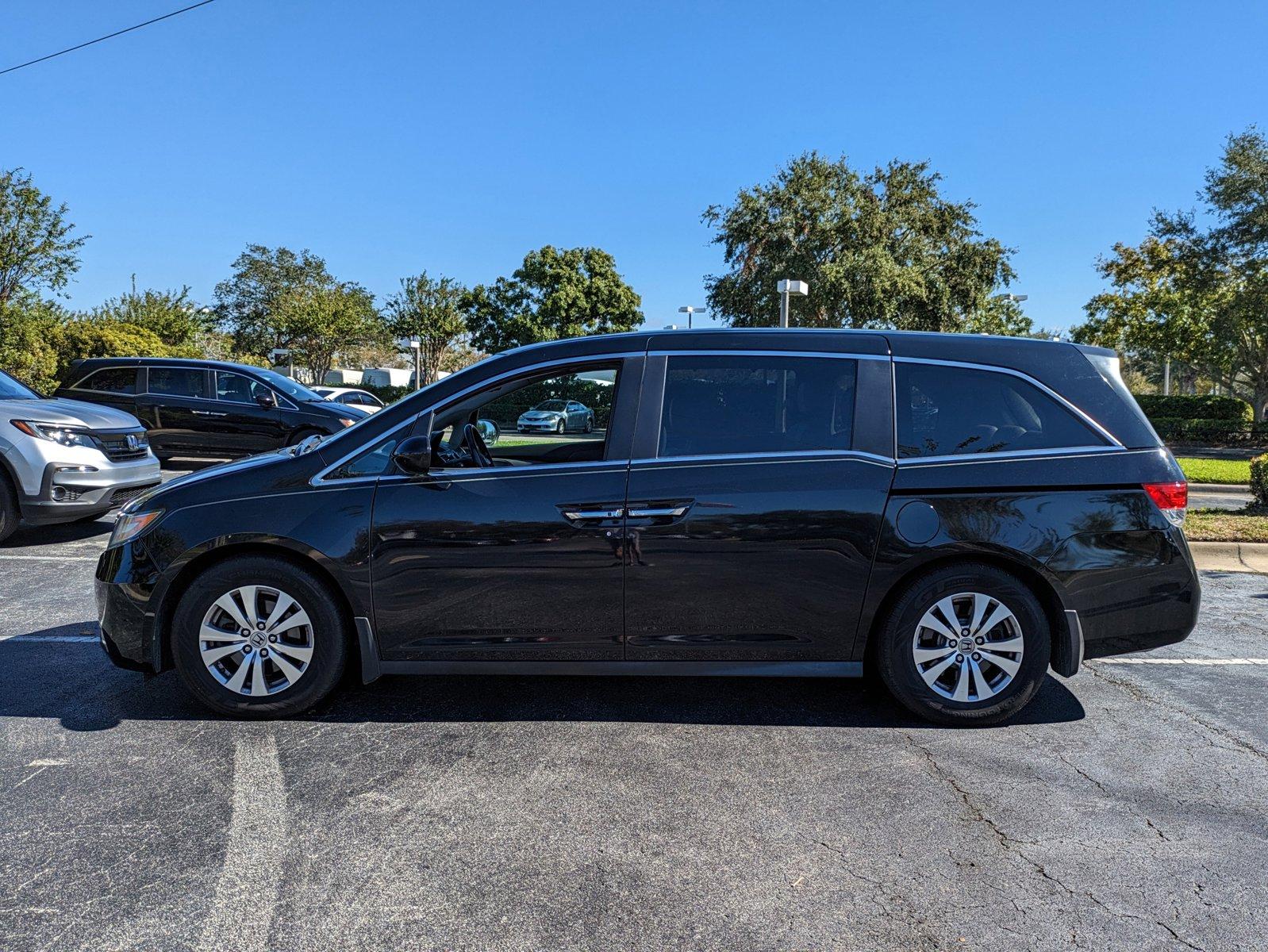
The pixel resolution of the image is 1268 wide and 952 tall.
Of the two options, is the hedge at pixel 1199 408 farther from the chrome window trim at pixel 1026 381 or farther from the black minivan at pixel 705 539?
the black minivan at pixel 705 539

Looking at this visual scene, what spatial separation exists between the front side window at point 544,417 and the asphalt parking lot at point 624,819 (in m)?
1.20

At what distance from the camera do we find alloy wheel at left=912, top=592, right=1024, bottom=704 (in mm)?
3977

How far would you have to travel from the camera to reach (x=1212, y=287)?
33.4 m

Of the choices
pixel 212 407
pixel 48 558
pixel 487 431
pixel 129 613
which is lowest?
pixel 48 558

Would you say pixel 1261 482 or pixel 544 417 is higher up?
pixel 544 417

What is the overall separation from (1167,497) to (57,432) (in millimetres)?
8416

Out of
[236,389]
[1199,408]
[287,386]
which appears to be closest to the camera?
[236,389]

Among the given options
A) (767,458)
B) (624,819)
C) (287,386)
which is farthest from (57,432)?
(624,819)

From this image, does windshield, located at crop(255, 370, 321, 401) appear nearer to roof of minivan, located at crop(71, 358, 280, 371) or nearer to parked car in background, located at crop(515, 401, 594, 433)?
roof of minivan, located at crop(71, 358, 280, 371)

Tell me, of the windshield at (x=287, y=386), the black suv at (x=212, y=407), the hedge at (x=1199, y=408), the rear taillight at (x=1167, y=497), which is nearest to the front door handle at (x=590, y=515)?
the rear taillight at (x=1167, y=497)

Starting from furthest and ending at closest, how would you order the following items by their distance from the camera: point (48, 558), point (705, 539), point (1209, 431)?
1. point (1209, 431)
2. point (48, 558)
3. point (705, 539)

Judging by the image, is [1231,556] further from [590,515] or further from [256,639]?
[256,639]

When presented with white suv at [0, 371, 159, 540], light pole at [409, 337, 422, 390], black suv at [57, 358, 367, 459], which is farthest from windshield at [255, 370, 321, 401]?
light pole at [409, 337, 422, 390]

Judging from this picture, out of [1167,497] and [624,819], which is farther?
[1167,497]
